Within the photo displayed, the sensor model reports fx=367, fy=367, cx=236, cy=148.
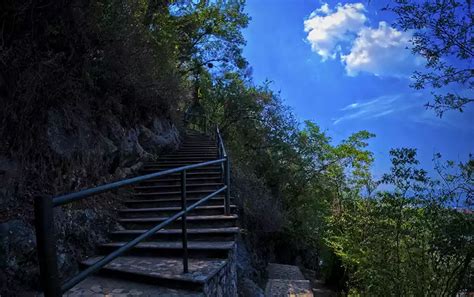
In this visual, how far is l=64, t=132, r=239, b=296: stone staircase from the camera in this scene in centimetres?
331

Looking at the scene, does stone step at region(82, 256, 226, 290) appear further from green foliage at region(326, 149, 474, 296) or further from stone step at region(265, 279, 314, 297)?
stone step at region(265, 279, 314, 297)

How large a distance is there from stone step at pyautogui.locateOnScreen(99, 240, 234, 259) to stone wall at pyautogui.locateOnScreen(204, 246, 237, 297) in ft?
0.43

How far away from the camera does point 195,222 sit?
5223mm

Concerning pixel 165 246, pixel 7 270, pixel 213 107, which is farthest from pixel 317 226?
pixel 7 270

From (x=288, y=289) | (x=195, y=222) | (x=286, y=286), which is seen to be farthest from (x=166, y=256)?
(x=286, y=286)

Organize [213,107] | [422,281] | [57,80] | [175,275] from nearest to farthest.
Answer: [175,275] < [57,80] < [422,281] < [213,107]

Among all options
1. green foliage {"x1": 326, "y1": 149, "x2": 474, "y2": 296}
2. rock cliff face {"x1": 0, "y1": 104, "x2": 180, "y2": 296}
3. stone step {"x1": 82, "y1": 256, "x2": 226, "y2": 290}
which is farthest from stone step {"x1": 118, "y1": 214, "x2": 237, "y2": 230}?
green foliage {"x1": 326, "y1": 149, "x2": 474, "y2": 296}

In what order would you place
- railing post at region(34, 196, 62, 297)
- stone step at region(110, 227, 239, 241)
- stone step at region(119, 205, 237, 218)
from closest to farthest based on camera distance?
railing post at region(34, 196, 62, 297), stone step at region(110, 227, 239, 241), stone step at region(119, 205, 237, 218)

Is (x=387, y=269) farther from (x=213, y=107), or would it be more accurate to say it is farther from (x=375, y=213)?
(x=213, y=107)

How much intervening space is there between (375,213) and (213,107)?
455 inches

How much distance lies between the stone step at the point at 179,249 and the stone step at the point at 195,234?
138 mm

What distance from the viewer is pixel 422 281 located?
5.79 meters

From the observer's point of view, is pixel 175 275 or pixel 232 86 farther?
pixel 232 86

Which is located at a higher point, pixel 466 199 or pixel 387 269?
pixel 466 199
